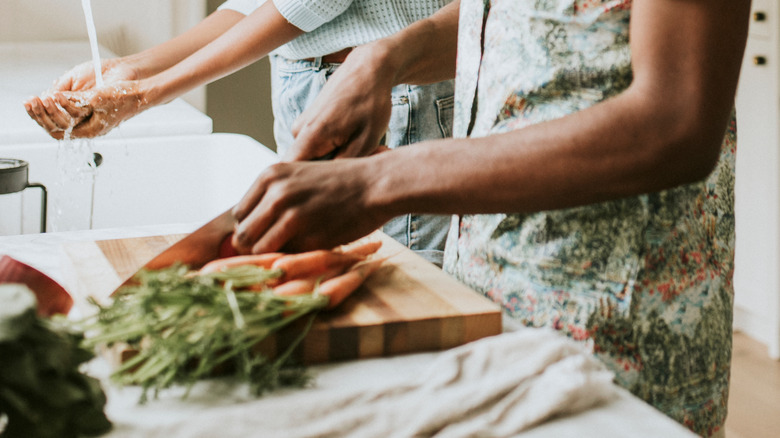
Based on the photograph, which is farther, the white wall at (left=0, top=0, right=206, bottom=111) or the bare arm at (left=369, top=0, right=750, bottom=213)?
the white wall at (left=0, top=0, right=206, bottom=111)

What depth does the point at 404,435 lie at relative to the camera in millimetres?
651

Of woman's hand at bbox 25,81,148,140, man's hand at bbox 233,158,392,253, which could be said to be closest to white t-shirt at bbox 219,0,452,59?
woman's hand at bbox 25,81,148,140

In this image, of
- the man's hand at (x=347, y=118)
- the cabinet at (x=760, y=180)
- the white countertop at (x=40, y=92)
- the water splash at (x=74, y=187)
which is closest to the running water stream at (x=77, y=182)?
the water splash at (x=74, y=187)

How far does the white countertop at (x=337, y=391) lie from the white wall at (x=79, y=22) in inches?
82.7

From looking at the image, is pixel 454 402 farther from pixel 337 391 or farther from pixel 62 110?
pixel 62 110

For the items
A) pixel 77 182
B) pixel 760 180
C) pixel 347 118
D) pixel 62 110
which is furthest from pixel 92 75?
pixel 760 180

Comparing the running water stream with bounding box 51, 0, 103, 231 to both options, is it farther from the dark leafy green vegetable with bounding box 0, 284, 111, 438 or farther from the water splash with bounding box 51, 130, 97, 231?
the dark leafy green vegetable with bounding box 0, 284, 111, 438

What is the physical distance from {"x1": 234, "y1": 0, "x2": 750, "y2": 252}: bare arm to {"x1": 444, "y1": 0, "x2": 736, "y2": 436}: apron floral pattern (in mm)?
95

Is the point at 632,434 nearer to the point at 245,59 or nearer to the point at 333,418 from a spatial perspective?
the point at 333,418

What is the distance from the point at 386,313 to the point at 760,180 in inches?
86.1

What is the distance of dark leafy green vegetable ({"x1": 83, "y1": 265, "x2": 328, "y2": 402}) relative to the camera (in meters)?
0.67

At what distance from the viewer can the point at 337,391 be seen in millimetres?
714

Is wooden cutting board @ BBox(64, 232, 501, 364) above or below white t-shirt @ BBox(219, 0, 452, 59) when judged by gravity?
below

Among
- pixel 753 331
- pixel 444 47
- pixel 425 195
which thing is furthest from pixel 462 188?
pixel 753 331
